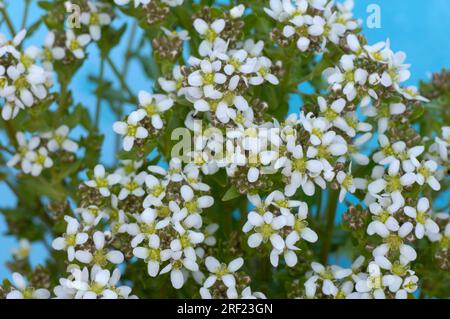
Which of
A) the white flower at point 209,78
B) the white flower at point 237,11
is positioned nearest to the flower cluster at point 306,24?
the white flower at point 237,11

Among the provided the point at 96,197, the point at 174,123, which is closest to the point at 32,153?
the point at 96,197

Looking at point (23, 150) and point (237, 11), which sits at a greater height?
point (237, 11)

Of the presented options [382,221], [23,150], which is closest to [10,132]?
[23,150]

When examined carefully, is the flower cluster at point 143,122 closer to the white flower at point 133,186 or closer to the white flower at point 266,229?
the white flower at point 133,186

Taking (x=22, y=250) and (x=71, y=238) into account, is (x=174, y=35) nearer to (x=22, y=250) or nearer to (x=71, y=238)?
(x=71, y=238)

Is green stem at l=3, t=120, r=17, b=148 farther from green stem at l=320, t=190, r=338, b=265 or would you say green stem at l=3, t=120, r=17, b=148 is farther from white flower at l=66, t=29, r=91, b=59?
green stem at l=320, t=190, r=338, b=265

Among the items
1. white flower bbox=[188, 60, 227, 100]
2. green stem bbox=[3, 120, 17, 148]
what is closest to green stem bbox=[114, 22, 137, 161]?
green stem bbox=[3, 120, 17, 148]
